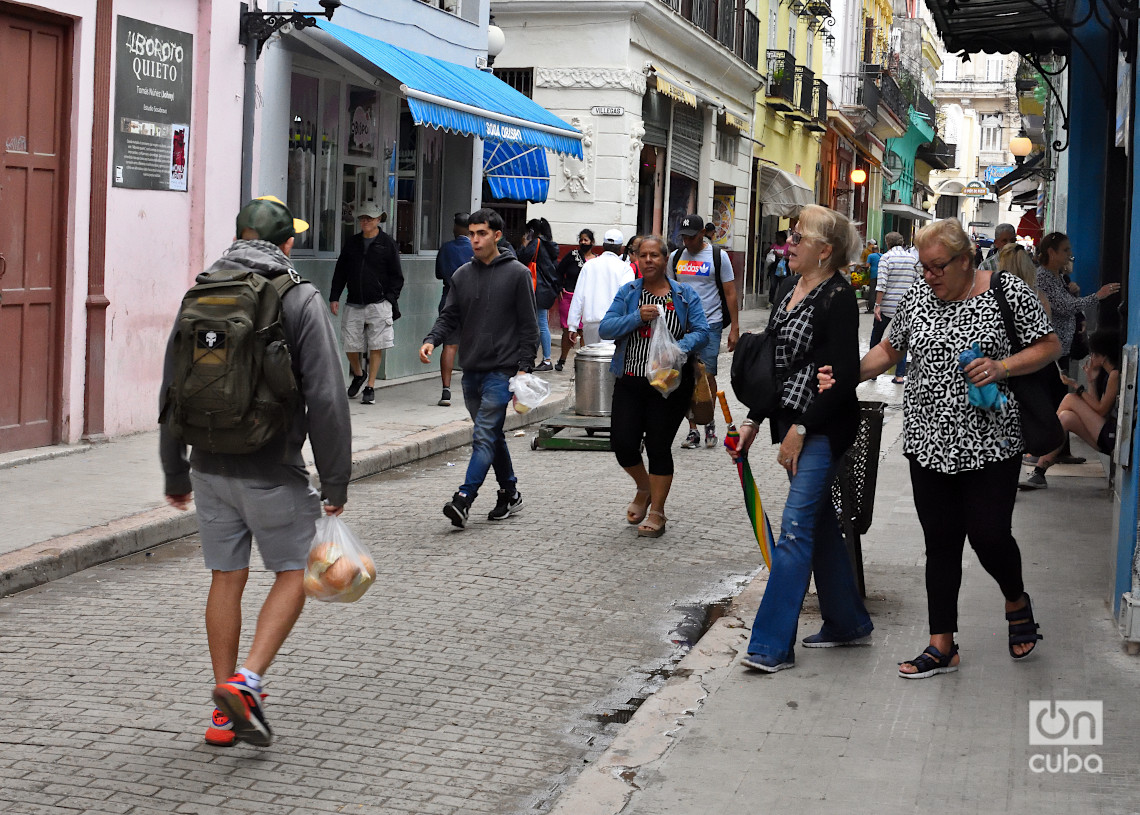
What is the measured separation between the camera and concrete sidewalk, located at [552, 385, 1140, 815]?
4172 millimetres

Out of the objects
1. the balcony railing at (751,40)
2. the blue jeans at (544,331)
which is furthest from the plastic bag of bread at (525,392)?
the balcony railing at (751,40)

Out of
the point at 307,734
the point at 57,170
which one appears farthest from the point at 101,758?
the point at 57,170

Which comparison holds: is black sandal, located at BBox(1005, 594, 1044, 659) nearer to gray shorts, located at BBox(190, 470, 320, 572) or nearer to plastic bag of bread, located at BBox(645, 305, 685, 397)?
gray shorts, located at BBox(190, 470, 320, 572)

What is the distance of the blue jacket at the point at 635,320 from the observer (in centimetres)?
826

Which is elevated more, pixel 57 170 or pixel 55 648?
pixel 57 170

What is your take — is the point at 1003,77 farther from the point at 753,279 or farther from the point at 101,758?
the point at 101,758

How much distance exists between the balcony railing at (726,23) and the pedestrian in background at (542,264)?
12011 millimetres

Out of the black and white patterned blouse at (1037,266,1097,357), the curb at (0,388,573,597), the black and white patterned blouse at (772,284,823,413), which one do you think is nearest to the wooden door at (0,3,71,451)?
the curb at (0,388,573,597)

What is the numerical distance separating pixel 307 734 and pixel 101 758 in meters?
0.66

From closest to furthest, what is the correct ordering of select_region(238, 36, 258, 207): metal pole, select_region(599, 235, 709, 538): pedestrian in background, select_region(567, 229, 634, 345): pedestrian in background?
select_region(599, 235, 709, 538): pedestrian in background → select_region(238, 36, 258, 207): metal pole → select_region(567, 229, 634, 345): pedestrian in background

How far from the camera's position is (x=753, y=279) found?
112 feet

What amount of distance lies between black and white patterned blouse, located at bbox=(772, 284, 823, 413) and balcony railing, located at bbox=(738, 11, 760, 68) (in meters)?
25.3

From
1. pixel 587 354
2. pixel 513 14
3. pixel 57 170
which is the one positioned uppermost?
pixel 513 14

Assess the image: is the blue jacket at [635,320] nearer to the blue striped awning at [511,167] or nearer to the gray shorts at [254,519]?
the gray shorts at [254,519]
